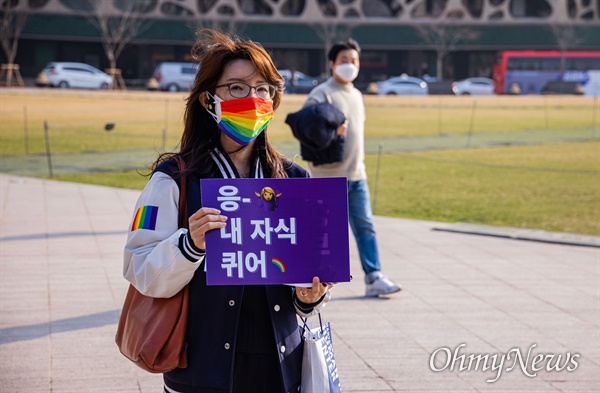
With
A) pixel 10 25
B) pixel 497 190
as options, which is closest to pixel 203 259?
pixel 497 190

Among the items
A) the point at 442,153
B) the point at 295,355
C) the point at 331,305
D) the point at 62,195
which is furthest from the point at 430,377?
the point at 442,153

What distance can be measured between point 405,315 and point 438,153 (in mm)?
16285

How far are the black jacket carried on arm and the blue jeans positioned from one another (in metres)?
0.29

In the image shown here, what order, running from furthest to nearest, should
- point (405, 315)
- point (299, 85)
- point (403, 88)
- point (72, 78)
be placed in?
point (403, 88) < point (299, 85) < point (72, 78) < point (405, 315)

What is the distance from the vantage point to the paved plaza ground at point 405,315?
5207 millimetres

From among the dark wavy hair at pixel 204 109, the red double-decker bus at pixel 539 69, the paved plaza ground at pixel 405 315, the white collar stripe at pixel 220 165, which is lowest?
the paved plaza ground at pixel 405 315

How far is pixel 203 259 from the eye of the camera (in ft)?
9.02

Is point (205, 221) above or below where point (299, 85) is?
below

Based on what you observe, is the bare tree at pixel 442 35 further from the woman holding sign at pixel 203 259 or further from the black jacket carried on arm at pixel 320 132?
the woman holding sign at pixel 203 259

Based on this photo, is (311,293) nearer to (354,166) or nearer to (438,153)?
(354,166)

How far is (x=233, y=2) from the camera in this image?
64000 mm

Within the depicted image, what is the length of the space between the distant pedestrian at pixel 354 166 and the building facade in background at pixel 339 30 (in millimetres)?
53897

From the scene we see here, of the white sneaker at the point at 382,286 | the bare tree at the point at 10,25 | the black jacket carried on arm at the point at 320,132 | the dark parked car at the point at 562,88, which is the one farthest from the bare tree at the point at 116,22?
the white sneaker at the point at 382,286

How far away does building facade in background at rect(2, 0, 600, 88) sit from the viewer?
199 ft
